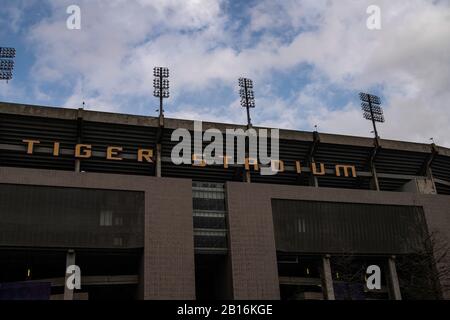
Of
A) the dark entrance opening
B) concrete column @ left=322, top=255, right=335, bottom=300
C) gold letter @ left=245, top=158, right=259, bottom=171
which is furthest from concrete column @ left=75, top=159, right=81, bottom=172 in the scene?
concrete column @ left=322, top=255, right=335, bottom=300

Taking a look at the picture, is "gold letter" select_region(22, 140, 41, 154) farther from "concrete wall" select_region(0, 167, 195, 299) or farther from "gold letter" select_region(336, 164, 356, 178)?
"gold letter" select_region(336, 164, 356, 178)

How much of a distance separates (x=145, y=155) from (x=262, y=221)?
53.6 ft

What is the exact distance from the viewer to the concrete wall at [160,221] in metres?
49.8

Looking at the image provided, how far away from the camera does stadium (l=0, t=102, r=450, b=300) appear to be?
49.8 metres

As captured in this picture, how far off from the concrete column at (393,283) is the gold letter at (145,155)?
33219 millimetres

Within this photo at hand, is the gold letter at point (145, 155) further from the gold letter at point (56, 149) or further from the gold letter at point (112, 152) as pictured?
the gold letter at point (56, 149)

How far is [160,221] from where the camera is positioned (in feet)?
173

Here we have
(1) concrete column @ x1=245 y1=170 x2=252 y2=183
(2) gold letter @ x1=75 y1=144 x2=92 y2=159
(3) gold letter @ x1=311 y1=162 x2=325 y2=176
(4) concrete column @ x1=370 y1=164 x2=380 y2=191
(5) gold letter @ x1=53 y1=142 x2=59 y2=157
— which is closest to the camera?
(5) gold letter @ x1=53 y1=142 x2=59 y2=157

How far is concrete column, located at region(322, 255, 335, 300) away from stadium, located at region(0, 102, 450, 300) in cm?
12

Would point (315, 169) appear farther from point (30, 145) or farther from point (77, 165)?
point (30, 145)

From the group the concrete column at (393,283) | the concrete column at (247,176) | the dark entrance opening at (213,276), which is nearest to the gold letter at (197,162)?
the concrete column at (247,176)

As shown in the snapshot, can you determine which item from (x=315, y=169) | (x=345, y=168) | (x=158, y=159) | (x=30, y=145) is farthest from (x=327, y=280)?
(x=30, y=145)
